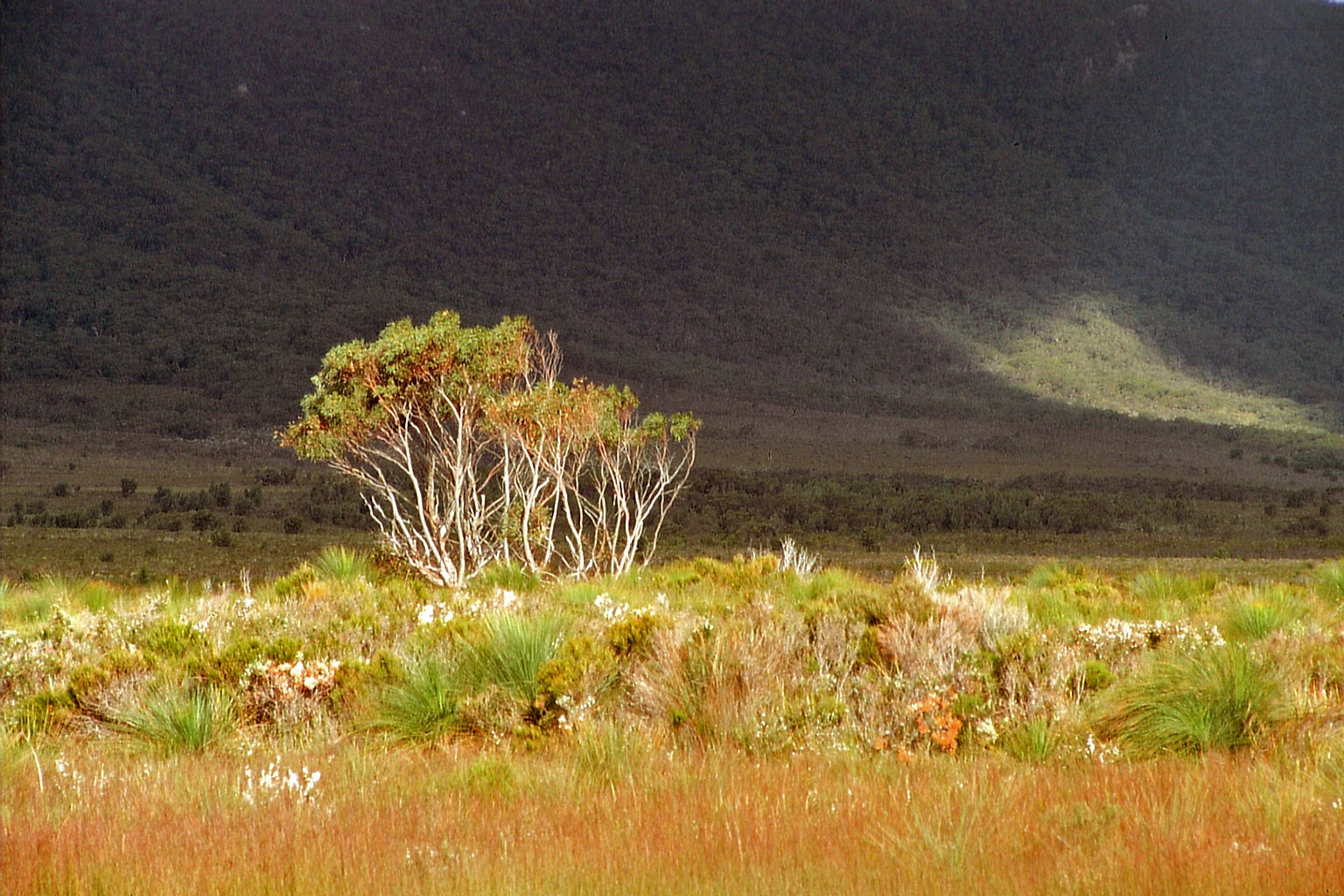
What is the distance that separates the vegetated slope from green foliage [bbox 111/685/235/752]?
6589 centimetres

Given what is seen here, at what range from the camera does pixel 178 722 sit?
5.64 meters

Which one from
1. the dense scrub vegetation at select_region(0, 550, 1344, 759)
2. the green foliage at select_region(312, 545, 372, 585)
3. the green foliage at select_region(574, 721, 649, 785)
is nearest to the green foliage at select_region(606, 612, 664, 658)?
the dense scrub vegetation at select_region(0, 550, 1344, 759)

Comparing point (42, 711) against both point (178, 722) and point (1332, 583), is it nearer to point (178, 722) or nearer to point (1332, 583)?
point (178, 722)

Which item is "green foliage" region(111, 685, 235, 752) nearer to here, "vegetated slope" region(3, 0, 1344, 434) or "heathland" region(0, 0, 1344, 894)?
"heathland" region(0, 0, 1344, 894)

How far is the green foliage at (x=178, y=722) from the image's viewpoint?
5.57 metres

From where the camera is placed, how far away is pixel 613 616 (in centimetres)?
795

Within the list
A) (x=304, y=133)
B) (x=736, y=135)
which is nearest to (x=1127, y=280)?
(x=736, y=135)

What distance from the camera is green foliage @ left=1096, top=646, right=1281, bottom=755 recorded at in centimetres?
509

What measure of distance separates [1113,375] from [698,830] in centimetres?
9867

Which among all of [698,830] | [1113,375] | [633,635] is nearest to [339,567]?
[633,635]

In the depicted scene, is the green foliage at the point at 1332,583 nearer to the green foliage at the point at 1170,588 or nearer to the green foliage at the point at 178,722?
the green foliage at the point at 1170,588

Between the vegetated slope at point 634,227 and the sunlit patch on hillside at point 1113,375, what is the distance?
550 mm

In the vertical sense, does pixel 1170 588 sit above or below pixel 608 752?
below

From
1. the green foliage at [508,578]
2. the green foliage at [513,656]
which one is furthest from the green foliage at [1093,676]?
the green foliage at [508,578]
